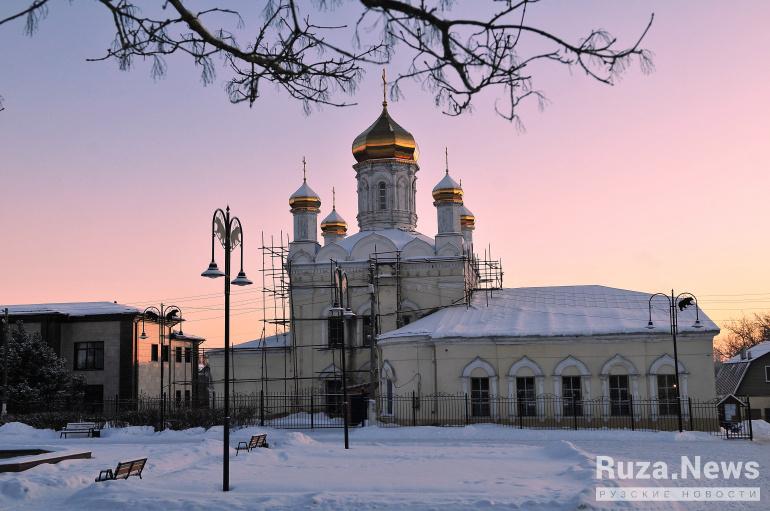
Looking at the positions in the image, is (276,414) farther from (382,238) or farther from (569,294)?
(569,294)

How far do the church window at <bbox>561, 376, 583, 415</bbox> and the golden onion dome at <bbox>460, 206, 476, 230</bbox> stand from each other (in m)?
16.6

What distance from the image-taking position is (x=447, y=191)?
3466 cm

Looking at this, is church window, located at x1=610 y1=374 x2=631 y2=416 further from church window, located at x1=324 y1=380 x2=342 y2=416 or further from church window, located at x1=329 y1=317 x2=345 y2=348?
church window, located at x1=329 y1=317 x2=345 y2=348

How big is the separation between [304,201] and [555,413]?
48.5 ft

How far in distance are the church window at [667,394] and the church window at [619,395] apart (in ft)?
3.66

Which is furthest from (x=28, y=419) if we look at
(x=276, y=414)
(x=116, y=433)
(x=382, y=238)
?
(x=382, y=238)

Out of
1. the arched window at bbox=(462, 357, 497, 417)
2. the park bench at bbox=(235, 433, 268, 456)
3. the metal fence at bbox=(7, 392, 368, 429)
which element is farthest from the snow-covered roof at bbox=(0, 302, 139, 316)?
the park bench at bbox=(235, 433, 268, 456)

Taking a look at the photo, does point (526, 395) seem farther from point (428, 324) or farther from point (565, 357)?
point (428, 324)

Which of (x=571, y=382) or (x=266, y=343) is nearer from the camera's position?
(x=571, y=382)

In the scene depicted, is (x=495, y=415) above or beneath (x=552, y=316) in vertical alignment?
beneath

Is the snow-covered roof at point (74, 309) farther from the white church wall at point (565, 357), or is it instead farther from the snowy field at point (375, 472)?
the white church wall at point (565, 357)

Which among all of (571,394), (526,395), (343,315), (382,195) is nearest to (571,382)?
(571,394)

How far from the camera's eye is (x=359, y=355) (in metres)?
33.8

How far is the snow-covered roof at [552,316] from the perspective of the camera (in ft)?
93.1
